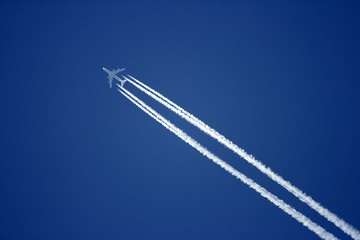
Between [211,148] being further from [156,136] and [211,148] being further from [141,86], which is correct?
[156,136]

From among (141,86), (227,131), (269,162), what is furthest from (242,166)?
(227,131)

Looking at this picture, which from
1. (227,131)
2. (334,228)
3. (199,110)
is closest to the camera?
(334,228)

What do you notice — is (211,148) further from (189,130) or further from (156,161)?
(156,161)

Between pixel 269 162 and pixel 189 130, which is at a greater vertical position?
pixel 189 130

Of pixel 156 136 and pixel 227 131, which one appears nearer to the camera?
pixel 227 131

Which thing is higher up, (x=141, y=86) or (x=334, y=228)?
(x=141, y=86)

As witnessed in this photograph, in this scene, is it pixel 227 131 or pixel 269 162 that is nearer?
pixel 269 162

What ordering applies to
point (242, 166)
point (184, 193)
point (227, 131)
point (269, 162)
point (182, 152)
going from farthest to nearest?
1. point (182, 152)
2. point (227, 131)
3. point (184, 193)
4. point (269, 162)
5. point (242, 166)

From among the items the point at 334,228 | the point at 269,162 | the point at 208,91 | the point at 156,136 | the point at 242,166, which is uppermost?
the point at 208,91

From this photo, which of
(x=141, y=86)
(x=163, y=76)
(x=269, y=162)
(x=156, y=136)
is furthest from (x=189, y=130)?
(x=163, y=76)
